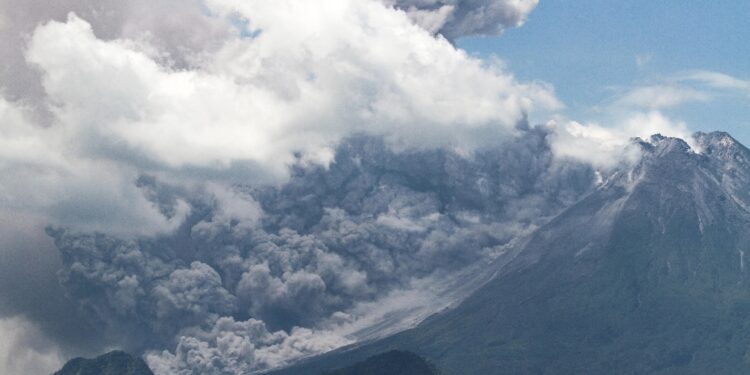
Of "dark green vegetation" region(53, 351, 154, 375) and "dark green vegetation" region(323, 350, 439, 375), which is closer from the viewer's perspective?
"dark green vegetation" region(323, 350, 439, 375)

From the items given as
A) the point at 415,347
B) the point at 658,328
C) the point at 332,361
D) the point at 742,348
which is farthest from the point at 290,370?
the point at 742,348

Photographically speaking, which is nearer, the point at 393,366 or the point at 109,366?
the point at 393,366

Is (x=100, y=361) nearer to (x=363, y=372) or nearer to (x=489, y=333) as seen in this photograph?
(x=363, y=372)

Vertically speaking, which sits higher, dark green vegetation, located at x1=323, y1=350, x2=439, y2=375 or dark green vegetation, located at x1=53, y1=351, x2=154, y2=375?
dark green vegetation, located at x1=53, y1=351, x2=154, y2=375

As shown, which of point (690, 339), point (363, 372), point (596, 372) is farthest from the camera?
point (690, 339)
